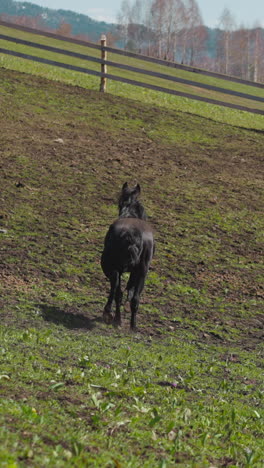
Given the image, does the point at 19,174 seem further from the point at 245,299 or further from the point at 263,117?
the point at 263,117

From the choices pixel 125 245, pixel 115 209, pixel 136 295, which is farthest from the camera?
pixel 115 209

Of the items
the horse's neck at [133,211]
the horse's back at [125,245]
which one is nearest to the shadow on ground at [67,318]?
the horse's back at [125,245]

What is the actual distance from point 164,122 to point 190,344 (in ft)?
44.9

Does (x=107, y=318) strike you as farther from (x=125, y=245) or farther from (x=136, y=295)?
(x=125, y=245)

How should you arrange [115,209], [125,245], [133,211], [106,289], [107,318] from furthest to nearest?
[115,209], [106,289], [133,211], [107,318], [125,245]

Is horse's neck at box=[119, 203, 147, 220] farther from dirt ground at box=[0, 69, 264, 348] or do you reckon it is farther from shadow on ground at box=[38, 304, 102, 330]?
shadow on ground at box=[38, 304, 102, 330]

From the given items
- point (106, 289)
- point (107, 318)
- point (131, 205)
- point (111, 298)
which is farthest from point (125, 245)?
point (106, 289)

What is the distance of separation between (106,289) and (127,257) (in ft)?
6.66

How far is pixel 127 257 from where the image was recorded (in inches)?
391

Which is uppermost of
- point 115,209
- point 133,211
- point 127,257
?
point 133,211

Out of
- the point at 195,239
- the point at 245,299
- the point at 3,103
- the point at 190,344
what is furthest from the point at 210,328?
the point at 3,103

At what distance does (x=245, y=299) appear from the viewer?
12445 mm

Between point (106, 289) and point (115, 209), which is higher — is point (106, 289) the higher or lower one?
the lower one

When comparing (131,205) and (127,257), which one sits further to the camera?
(131,205)
